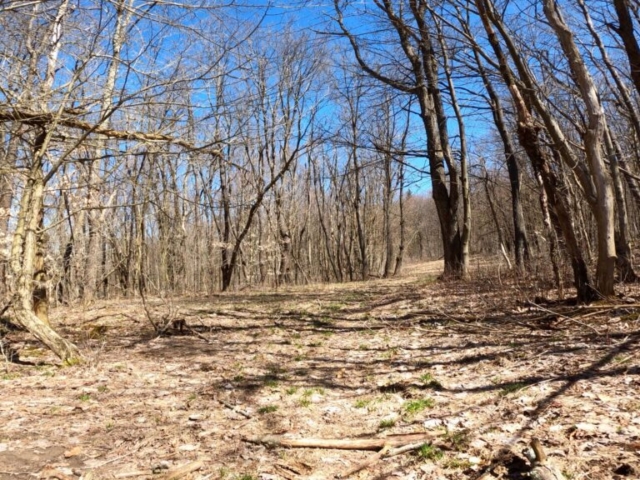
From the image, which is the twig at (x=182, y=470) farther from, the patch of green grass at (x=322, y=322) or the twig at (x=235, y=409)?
the patch of green grass at (x=322, y=322)

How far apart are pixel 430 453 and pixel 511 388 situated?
1286 mm

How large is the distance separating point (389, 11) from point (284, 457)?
7473 millimetres

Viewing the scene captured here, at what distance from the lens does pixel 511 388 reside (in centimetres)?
380

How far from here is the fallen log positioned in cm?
309

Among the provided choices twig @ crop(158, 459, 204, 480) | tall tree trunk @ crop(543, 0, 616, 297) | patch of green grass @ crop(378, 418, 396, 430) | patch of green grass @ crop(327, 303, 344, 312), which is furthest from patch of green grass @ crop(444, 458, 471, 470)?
patch of green grass @ crop(327, 303, 344, 312)

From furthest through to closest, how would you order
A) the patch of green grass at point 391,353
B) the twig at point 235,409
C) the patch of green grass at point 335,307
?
the patch of green grass at point 335,307 → the patch of green grass at point 391,353 → the twig at point 235,409

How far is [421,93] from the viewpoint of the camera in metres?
12.1

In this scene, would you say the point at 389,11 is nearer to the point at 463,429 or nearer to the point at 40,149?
the point at 40,149

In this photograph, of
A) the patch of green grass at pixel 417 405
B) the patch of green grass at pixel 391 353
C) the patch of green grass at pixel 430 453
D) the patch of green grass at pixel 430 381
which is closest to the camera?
the patch of green grass at pixel 430 453

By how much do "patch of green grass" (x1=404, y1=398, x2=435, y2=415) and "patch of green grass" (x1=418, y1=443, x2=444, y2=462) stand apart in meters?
0.67

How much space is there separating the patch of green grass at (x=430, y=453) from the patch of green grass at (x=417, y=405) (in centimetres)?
67

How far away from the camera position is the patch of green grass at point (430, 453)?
2.83m

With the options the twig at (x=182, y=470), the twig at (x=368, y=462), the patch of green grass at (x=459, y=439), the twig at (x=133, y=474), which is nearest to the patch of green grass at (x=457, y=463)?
the patch of green grass at (x=459, y=439)

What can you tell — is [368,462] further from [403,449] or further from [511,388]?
[511,388]
